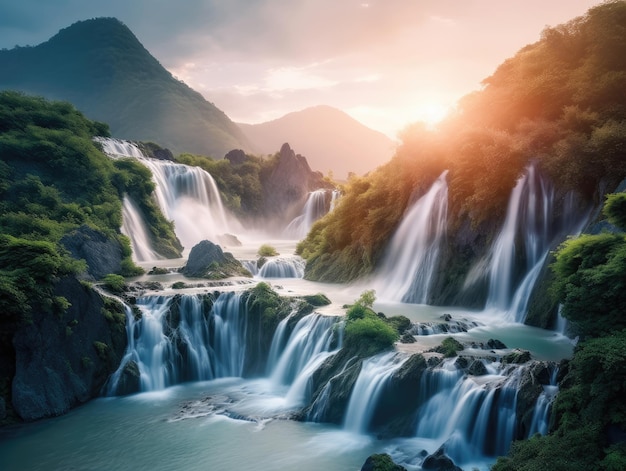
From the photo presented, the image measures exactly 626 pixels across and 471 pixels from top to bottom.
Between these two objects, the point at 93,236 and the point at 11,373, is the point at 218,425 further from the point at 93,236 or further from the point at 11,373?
the point at 93,236

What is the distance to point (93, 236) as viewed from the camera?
25.3 m

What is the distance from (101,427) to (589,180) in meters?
19.7

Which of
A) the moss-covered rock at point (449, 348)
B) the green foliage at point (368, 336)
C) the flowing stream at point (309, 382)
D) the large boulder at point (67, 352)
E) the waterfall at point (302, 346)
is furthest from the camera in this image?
the waterfall at point (302, 346)

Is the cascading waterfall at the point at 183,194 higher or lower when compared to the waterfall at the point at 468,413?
higher

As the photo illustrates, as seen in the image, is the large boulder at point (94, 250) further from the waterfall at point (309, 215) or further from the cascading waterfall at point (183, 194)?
the waterfall at point (309, 215)

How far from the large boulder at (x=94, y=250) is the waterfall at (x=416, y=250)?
14321 mm

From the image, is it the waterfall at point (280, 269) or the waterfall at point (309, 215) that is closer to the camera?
the waterfall at point (280, 269)

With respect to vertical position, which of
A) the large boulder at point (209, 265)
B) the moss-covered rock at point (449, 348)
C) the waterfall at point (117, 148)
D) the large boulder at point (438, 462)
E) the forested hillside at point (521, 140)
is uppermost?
the waterfall at point (117, 148)

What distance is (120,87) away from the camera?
172375 millimetres

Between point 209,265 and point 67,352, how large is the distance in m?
11.4

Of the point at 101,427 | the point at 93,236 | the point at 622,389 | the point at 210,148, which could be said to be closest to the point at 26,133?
the point at 93,236

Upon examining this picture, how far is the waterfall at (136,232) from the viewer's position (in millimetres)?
35719

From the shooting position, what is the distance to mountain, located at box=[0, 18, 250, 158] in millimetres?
156525

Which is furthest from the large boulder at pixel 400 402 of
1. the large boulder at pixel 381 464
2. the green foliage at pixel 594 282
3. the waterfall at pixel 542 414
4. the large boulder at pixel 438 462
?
the green foliage at pixel 594 282
